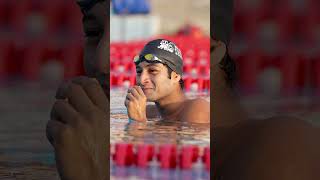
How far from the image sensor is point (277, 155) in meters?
2.48

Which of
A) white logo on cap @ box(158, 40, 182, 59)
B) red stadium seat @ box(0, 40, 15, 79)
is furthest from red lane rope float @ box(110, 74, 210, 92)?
red stadium seat @ box(0, 40, 15, 79)

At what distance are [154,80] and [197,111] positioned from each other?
27 cm

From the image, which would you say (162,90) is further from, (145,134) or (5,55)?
(5,55)

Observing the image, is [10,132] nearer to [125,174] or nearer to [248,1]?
[125,174]

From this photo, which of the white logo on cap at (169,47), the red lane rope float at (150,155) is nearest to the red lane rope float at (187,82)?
the white logo on cap at (169,47)

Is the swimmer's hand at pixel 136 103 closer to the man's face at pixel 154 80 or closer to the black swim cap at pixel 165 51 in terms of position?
the man's face at pixel 154 80

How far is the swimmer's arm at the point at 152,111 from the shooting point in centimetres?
258

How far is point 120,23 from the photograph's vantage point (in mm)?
2561

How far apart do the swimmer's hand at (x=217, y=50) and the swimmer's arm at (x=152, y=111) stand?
372mm

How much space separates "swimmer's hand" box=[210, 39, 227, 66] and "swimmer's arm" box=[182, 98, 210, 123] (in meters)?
0.21

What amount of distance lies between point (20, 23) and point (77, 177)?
2.79ft

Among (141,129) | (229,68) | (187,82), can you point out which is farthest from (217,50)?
(141,129)

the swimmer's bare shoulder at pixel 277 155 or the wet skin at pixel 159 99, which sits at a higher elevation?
the wet skin at pixel 159 99

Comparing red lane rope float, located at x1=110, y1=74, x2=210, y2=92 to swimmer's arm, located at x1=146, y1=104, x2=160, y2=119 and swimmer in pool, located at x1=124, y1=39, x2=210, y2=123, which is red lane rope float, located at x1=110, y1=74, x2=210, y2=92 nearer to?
swimmer in pool, located at x1=124, y1=39, x2=210, y2=123
